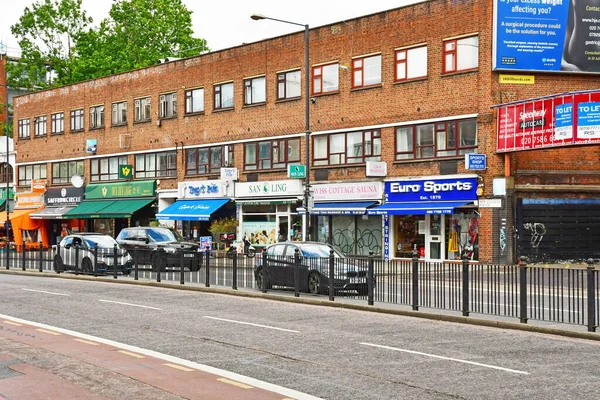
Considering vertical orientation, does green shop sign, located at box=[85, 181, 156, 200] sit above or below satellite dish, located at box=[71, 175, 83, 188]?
below

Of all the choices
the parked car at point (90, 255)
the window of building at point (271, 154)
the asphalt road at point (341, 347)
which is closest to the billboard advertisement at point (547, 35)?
the window of building at point (271, 154)

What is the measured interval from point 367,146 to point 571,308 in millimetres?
23497

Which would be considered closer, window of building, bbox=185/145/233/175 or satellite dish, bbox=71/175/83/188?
window of building, bbox=185/145/233/175

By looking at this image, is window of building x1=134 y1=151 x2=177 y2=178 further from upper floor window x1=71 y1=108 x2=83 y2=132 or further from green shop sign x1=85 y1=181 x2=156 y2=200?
upper floor window x1=71 y1=108 x2=83 y2=132

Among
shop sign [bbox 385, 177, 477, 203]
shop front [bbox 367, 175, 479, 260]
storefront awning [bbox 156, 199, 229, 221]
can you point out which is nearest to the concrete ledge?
shop front [bbox 367, 175, 479, 260]

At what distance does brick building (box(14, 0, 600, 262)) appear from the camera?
33219 mm

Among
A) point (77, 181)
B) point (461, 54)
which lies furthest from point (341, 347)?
point (77, 181)

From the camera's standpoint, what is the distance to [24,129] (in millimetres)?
62375

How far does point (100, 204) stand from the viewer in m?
53.1

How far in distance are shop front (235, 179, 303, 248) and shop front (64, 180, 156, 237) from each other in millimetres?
8181

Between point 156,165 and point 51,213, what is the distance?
36.6ft

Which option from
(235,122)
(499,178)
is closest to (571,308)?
(499,178)

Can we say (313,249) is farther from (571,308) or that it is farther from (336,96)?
(336,96)

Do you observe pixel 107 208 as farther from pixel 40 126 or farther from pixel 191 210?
pixel 40 126
